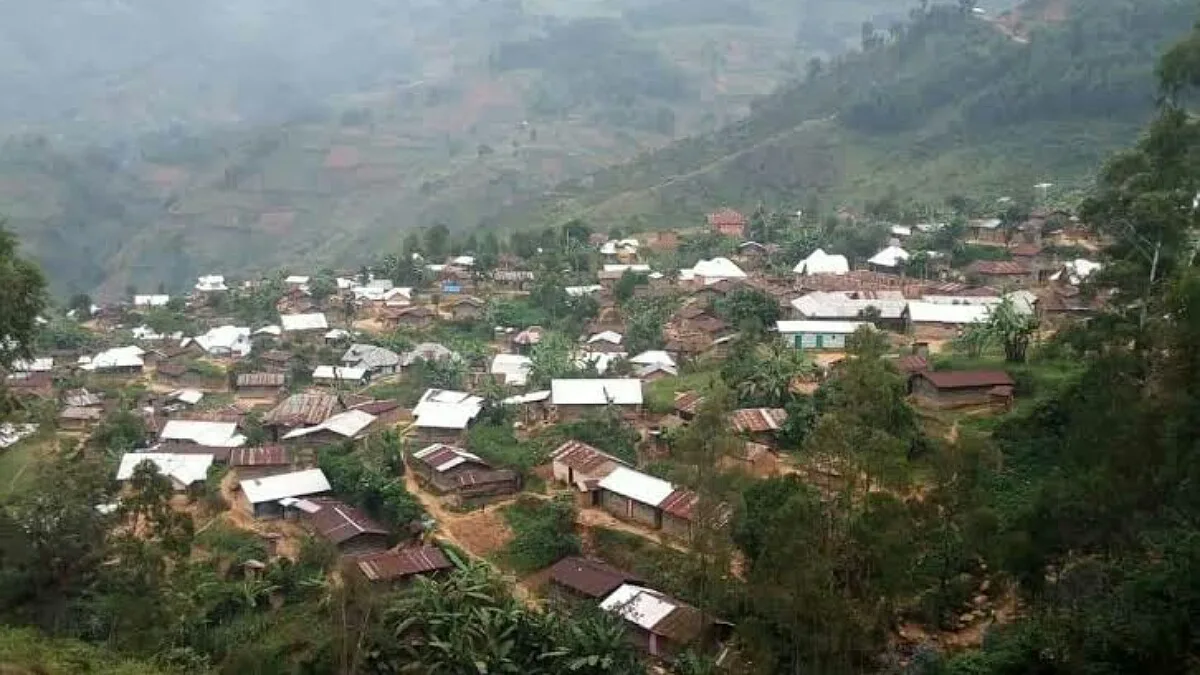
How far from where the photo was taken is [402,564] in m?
24.3

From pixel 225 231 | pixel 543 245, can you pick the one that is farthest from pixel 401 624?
pixel 225 231

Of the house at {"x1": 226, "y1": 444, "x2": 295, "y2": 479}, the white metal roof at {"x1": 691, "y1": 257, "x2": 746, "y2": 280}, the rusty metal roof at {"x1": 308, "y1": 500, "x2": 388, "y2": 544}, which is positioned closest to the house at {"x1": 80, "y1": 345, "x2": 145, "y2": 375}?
the house at {"x1": 226, "y1": 444, "x2": 295, "y2": 479}

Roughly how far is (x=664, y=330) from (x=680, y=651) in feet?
85.3

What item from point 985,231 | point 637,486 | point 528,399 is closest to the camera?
point 637,486

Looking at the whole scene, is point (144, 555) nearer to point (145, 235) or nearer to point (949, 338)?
point (949, 338)

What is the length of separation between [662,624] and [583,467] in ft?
26.8

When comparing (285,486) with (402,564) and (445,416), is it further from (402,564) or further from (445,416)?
(402,564)

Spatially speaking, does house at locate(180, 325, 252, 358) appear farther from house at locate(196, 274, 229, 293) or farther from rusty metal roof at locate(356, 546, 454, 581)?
rusty metal roof at locate(356, 546, 454, 581)

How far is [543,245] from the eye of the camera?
67.2 m

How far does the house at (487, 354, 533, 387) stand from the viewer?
41.2 meters

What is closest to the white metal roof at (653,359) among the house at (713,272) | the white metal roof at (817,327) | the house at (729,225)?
the white metal roof at (817,327)

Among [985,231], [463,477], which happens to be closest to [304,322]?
[463,477]

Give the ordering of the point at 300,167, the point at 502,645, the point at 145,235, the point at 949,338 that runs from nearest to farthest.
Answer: the point at 502,645, the point at 949,338, the point at 145,235, the point at 300,167

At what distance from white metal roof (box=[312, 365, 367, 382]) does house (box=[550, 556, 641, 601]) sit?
22063mm
